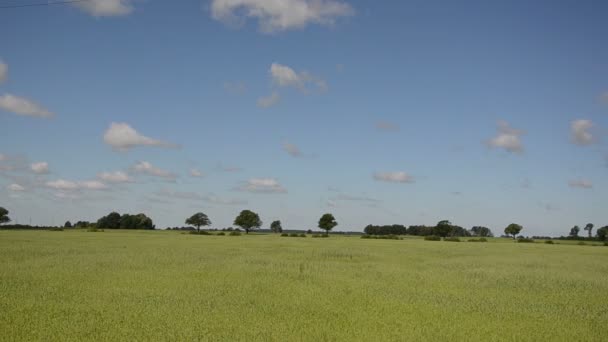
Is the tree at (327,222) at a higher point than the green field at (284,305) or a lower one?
higher

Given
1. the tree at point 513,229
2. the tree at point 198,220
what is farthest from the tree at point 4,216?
the tree at point 513,229

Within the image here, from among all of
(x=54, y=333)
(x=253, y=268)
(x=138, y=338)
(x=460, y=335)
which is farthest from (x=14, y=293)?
(x=460, y=335)

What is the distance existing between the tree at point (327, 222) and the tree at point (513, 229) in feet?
205

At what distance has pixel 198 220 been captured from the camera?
154 metres

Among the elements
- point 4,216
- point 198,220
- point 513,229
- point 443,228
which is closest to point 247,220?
point 198,220

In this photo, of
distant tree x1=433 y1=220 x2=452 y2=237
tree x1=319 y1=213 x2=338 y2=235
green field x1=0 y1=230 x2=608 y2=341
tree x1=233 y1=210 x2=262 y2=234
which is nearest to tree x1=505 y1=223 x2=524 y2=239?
distant tree x1=433 y1=220 x2=452 y2=237

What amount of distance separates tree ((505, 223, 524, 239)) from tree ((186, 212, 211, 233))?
104339 mm

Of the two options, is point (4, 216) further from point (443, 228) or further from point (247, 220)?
point (443, 228)

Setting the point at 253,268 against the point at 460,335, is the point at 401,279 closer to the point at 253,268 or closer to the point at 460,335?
the point at 253,268

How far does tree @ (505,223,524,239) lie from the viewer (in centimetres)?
15652

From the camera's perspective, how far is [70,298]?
15680mm

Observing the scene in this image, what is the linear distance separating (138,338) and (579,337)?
1182cm

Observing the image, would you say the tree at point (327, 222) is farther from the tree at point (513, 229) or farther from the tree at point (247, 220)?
the tree at point (513, 229)

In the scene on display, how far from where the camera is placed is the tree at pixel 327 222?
477ft
